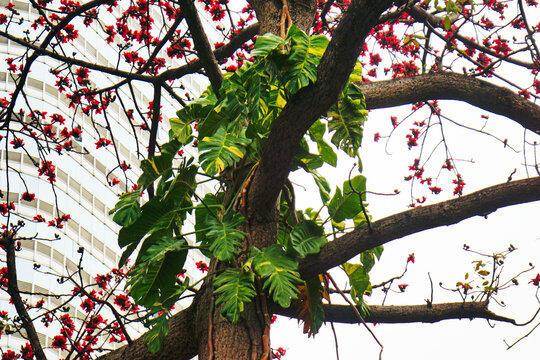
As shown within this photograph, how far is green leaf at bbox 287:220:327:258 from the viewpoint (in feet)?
11.2

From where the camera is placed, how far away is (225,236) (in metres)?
3.32

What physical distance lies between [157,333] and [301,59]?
58.4 inches

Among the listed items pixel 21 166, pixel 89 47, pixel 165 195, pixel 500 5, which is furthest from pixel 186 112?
pixel 89 47

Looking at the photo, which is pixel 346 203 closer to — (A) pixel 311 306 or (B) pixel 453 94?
(A) pixel 311 306

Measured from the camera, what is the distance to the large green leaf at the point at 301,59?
10.3 feet

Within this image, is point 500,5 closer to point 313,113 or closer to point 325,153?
point 325,153

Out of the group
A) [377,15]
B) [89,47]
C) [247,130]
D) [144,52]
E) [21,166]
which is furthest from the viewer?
[144,52]

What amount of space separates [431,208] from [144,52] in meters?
20.6

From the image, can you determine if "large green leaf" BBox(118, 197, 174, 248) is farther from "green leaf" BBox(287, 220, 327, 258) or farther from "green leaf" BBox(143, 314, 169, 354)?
"green leaf" BBox(287, 220, 327, 258)

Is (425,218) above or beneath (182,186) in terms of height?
beneath

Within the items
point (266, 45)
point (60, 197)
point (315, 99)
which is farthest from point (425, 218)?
point (60, 197)

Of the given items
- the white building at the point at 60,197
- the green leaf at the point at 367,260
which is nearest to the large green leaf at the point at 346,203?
the green leaf at the point at 367,260

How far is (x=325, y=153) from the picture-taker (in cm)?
429

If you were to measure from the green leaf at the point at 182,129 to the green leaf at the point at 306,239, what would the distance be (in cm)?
98
